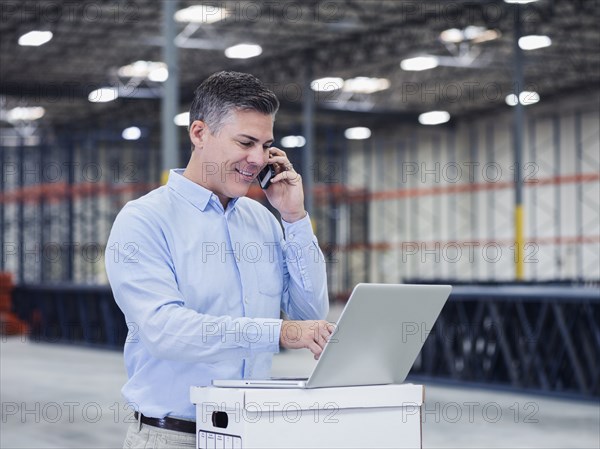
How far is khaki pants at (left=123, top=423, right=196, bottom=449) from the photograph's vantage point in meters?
2.55

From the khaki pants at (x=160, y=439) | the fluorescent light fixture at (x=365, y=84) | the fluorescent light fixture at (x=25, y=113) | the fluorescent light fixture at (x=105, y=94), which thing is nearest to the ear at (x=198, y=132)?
the khaki pants at (x=160, y=439)

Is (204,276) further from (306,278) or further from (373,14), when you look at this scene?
(373,14)

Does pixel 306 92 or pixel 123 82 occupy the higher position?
pixel 123 82

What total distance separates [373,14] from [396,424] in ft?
68.6

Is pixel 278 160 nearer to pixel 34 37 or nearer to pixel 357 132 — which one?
pixel 34 37

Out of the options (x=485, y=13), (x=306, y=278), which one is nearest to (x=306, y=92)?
(x=485, y=13)

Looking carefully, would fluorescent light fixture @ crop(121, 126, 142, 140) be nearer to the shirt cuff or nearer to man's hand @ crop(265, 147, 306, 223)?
man's hand @ crop(265, 147, 306, 223)

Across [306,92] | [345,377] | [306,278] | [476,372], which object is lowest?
[476,372]

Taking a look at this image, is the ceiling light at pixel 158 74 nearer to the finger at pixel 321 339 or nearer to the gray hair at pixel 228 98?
the gray hair at pixel 228 98

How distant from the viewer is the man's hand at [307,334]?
2402mm

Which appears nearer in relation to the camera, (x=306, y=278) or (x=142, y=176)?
(x=306, y=278)

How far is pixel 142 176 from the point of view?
32312 mm

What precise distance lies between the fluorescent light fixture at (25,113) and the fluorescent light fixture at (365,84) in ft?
37.6

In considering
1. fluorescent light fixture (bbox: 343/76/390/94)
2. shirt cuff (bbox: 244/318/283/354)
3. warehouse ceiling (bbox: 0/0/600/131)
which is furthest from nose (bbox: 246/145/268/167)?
Answer: fluorescent light fixture (bbox: 343/76/390/94)
